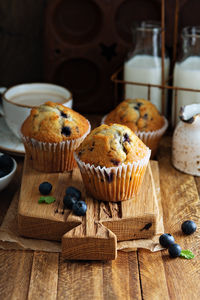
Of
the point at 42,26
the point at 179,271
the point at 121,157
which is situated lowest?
the point at 179,271

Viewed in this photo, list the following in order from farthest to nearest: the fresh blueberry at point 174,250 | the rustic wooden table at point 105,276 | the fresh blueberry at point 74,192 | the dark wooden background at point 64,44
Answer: the dark wooden background at point 64,44
the fresh blueberry at point 74,192
the fresh blueberry at point 174,250
the rustic wooden table at point 105,276

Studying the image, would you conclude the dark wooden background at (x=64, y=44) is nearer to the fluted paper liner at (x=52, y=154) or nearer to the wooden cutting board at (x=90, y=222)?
the fluted paper liner at (x=52, y=154)

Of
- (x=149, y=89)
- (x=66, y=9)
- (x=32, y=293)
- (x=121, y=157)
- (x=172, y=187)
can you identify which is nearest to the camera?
(x=32, y=293)

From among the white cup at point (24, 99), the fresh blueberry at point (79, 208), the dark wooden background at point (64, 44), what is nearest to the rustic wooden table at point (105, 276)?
the fresh blueberry at point (79, 208)

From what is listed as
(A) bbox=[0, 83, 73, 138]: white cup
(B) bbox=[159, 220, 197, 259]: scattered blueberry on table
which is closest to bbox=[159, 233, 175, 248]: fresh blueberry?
(B) bbox=[159, 220, 197, 259]: scattered blueberry on table

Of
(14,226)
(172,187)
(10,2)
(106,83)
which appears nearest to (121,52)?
(106,83)

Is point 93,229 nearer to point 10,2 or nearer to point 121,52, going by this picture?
point 121,52

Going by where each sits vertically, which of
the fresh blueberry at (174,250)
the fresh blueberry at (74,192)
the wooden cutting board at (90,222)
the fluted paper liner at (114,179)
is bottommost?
the fresh blueberry at (174,250)

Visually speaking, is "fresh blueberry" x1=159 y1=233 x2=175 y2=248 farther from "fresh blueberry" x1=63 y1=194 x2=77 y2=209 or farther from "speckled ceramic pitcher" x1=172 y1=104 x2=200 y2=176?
"speckled ceramic pitcher" x1=172 y1=104 x2=200 y2=176
